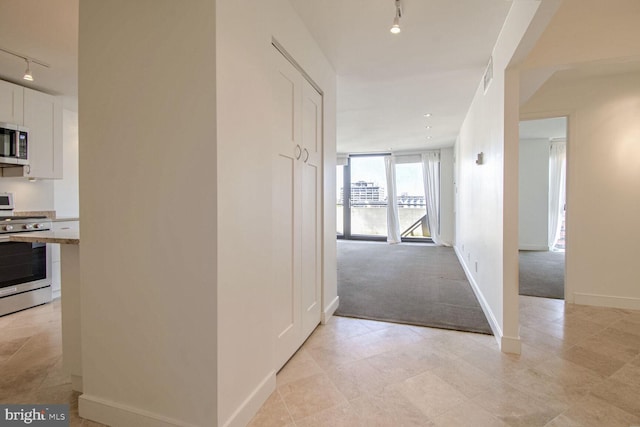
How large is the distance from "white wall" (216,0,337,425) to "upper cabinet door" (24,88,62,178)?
10.9ft

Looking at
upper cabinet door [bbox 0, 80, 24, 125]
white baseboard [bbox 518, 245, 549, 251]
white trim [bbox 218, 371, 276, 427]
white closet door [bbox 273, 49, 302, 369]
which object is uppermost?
upper cabinet door [bbox 0, 80, 24, 125]

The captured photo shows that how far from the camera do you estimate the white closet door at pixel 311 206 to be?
7.72ft

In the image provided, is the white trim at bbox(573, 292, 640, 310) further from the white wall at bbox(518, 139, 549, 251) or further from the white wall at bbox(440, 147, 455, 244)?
the white wall at bbox(440, 147, 455, 244)

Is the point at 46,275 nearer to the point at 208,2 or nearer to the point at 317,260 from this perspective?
the point at 317,260

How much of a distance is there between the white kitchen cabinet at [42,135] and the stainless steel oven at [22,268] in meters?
0.59

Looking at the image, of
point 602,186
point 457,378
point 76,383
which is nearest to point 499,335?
point 457,378

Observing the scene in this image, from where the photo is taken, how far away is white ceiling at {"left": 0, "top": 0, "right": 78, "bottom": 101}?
2.06m

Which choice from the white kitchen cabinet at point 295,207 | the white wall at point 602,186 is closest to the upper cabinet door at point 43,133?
the white kitchen cabinet at point 295,207

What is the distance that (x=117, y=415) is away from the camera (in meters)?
1.49

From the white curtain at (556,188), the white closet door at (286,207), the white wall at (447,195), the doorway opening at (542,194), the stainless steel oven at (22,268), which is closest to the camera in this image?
the white closet door at (286,207)

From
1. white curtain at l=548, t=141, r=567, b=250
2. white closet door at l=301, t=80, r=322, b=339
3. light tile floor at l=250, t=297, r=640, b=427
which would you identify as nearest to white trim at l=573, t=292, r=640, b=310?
light tile floor at l=250, t=297, r=640, b=427

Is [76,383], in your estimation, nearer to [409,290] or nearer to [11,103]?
[11,103]

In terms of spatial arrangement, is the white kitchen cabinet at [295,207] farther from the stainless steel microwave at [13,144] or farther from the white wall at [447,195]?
the white wall at [447,195]

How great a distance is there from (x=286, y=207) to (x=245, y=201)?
22.6 inches
